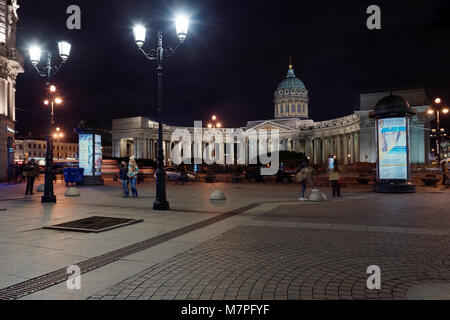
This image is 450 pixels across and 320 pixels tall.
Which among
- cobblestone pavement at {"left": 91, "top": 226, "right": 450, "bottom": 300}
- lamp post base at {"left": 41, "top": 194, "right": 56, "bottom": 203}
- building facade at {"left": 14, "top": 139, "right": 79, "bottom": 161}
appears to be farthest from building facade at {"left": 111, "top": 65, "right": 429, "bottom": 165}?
cobblestone pavement at {"left": 91, "top": 226, "right": 450, "bottom": 300}

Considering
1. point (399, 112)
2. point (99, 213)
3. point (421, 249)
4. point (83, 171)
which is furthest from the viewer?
point (83, 171)

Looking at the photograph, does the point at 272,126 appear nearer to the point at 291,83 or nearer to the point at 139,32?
the point at 291,83

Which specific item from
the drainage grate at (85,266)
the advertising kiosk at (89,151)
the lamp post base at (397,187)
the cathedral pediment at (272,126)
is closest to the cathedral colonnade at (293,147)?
the cathedral pediment at (272,126)

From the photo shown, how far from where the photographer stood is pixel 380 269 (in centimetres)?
525

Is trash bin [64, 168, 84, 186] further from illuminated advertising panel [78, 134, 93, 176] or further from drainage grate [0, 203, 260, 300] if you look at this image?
drainage grate [0, 203, 260, 300]

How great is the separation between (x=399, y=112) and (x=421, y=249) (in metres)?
15.1

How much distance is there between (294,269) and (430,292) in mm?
1895

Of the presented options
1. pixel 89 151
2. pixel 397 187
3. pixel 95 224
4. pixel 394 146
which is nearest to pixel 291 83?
pixel 89 151

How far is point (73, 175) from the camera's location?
90.5 ft

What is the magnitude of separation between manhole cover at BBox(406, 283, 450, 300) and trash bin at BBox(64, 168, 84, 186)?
27.8m

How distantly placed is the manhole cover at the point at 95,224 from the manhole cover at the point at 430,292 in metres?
7.00

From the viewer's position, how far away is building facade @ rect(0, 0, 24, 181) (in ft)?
110

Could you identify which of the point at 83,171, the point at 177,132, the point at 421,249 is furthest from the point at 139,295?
the point at 177,132
